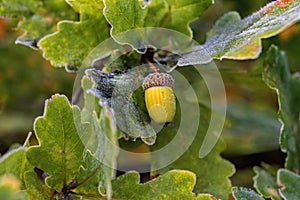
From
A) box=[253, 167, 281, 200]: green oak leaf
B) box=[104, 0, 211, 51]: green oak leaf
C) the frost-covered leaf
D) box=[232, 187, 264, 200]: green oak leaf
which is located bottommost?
box=[253, 167, 281, 200]: green oak leaf

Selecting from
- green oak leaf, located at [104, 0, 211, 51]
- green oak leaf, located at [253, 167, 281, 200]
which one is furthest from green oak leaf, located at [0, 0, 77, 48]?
green oak leaf, located at [253, 167, 281, 200]

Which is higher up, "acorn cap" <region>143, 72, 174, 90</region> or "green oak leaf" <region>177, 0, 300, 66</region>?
"green oak leaf" <region>177, 0, 300, 66</region>

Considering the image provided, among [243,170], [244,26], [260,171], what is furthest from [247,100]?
[244,26]

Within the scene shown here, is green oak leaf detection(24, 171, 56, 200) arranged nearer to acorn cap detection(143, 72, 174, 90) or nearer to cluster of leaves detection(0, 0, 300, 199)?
cluster of leaves detection(0, 0, 300, 199)

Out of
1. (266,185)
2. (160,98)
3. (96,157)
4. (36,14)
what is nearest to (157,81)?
(160,98)

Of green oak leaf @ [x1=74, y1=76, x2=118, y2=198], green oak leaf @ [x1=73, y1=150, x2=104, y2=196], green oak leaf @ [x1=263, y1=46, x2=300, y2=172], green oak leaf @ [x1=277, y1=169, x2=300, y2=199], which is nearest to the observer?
green oak leaf @ [x1=74, y1=76, x2=118, y2=198]

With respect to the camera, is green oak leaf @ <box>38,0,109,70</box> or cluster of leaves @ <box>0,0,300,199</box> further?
green oak leaf @ <box>38,0,109,70</box>

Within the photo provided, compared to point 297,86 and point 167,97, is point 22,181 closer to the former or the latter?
point 167,97

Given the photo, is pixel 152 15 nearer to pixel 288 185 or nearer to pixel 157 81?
pixel 157 81
